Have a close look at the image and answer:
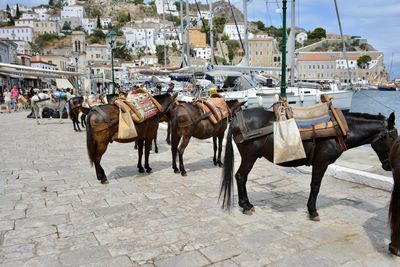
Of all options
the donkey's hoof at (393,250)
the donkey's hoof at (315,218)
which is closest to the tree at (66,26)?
the donkey's hoof at (315,218)

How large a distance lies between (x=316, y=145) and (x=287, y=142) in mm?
433

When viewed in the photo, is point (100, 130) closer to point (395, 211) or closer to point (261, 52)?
point (395, 211)

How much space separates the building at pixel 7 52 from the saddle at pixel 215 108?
5477cm

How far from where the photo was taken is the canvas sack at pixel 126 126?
6.74 meters

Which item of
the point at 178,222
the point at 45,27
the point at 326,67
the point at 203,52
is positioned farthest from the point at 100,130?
the point at 45,27

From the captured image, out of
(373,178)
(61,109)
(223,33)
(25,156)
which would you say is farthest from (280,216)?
(223,33)

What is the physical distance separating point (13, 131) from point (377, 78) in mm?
127285

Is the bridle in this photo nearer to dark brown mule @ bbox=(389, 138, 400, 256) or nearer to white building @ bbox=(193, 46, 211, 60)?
dark brown mule @ bbox=(389, 138, 400, 256)

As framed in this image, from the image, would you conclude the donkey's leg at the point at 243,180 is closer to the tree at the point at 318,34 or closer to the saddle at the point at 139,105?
the saddle at the point at 139,105

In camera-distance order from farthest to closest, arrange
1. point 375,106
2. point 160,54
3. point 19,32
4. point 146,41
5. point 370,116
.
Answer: point 146,41
point 19,32
point 160,54
point 375,106
point 370,116

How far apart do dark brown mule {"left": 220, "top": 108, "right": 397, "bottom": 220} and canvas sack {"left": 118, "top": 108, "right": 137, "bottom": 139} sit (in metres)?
2.47

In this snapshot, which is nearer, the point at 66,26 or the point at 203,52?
the point at 203,52

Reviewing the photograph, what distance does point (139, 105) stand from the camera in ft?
23.4

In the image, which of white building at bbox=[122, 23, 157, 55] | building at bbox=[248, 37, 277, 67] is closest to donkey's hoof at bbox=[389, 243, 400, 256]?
building at bbox=[248, 37, 277, 67]
